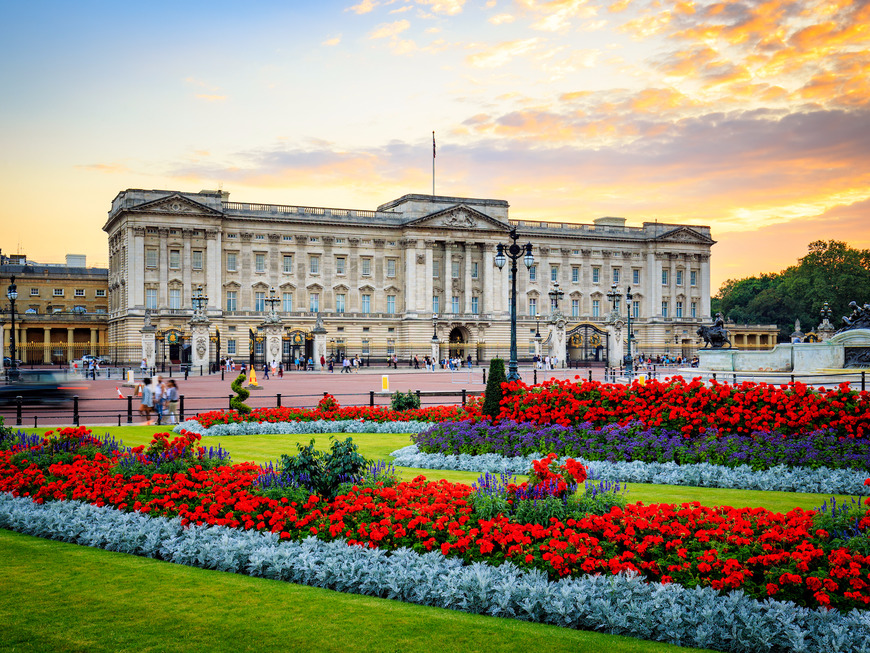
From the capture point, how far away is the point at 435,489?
415 inches

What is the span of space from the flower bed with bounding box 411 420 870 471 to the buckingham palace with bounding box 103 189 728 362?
56.8m

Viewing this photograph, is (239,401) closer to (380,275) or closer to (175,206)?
(175,206)

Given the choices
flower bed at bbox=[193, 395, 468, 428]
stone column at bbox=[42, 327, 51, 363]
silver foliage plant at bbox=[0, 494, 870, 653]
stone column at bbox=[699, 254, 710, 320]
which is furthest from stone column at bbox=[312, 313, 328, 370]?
silver foliage plant at bbox=[0, 494, 870, 653]

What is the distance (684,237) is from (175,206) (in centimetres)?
6024

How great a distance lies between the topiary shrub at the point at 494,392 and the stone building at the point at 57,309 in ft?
236

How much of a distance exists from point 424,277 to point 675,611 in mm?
81136

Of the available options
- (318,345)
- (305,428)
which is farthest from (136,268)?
(305,428)

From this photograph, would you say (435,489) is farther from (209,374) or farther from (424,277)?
(424,277)

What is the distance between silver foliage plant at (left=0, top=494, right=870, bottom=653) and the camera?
22.4 ft

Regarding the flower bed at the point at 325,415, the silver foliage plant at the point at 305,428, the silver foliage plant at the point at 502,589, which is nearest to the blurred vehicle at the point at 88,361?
the flower bed at the point at 325,415

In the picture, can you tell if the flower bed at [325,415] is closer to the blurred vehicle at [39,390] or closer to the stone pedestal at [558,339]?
the blurred vehicle at [39,390]

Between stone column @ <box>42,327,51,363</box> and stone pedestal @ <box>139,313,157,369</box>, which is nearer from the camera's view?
stone pedestal @ <box>139,313,157,369</box>

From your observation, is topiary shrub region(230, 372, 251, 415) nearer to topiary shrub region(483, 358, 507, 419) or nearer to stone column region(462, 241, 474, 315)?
topiary shrub region(483, 358, 507, 419)

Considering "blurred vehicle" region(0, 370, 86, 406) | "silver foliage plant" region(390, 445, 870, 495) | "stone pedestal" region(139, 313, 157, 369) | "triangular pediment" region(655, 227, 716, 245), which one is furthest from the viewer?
"triangular pediment" region(655, 227, 716, 245)
